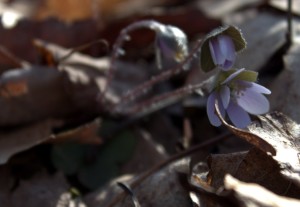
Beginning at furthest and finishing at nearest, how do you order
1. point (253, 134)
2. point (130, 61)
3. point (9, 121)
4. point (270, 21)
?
point (130, 61), point (270, 21), point (9, 121), point (253, 134)

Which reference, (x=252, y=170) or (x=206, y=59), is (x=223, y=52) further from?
(x=252, y=170)

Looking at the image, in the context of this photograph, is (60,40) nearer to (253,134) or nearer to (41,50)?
(41,50)

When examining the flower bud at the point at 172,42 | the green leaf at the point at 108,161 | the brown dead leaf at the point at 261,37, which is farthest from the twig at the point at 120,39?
the brown dead leaf at the point at 261,37

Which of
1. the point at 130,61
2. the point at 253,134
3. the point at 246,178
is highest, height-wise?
the point at 253,134

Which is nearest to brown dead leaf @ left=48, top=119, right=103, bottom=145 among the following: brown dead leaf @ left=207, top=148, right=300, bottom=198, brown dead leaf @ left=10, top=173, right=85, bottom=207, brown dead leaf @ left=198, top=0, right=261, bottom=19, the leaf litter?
the leaf litter

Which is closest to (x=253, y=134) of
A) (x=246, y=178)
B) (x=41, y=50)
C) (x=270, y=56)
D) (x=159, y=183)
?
(x=246, y=178)

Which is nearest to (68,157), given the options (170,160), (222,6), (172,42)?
(170,160)

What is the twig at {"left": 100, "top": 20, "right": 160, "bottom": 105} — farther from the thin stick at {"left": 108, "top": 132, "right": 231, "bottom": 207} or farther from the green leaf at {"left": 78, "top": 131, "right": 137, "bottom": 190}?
the thin stick at {"left": 108, "top": 132, "right": 231, "bottom": 207}
